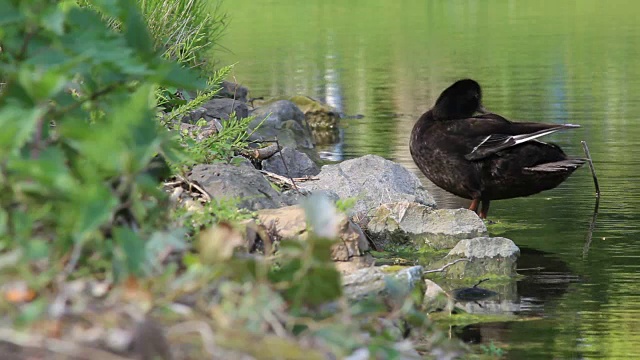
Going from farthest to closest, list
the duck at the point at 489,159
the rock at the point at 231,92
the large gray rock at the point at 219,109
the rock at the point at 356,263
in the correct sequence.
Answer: the rock at the point at 231,92, the large gray rock at the point at 219,109, the duck at the point at 489,159, the rock at the point at 356,263

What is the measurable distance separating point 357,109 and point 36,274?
14187 millimetres

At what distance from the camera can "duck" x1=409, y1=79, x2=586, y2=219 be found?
9.06 meters

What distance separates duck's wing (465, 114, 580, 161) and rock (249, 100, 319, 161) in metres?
3.97

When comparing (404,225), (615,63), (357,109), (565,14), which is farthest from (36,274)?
(565,14)

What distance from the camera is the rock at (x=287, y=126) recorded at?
13633 millimetres

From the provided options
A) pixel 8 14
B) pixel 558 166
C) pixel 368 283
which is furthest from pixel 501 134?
pixel 8 14

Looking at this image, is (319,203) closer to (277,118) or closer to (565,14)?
(277,118)

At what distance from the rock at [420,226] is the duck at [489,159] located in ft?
2.76

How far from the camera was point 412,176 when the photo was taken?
9.58 m

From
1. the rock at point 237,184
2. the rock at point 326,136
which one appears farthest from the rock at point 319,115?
the rock at point 237,184

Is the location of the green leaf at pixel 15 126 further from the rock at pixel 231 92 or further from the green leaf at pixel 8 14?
the rock at pixel 231 92

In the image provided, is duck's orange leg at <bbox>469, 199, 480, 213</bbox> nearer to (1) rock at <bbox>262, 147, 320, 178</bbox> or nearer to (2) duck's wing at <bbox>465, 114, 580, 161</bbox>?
(2) duck's wing at <bbox>465, 114, 580, 161</bbox>

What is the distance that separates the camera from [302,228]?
21.9ft

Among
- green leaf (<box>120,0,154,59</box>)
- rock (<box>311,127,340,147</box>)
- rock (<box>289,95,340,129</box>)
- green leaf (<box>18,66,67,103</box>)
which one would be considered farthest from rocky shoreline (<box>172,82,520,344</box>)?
rock (<box>289,95,340,129</box>)
